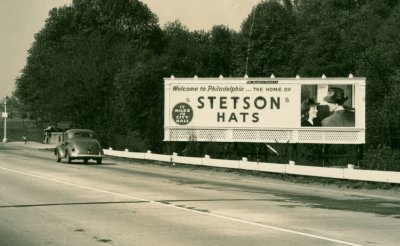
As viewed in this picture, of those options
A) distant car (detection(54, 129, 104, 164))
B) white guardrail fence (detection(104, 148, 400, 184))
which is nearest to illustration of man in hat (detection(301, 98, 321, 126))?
white guardrail fence (detection(104, 148, 400, 184))

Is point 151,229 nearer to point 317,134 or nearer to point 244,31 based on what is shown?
point 317,134

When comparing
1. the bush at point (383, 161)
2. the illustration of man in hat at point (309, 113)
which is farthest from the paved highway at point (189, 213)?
the illustration of man in hat at point (309, 113)

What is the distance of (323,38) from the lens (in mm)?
65875

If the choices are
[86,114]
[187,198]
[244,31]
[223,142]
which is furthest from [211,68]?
[187,198]

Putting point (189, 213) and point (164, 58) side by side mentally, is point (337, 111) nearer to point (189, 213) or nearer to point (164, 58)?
point (164, 58)

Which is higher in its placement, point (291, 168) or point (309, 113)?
point (309, 113)

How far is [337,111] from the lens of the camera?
36.6m

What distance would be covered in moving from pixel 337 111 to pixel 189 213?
23.1 meters

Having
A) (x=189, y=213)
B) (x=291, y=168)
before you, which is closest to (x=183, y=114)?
(x=291, y=168)

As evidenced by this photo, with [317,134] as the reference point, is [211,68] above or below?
above

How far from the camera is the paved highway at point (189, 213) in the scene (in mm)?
11359

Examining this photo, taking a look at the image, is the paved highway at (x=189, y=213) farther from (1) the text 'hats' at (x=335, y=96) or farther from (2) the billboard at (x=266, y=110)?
(1) the text 'hats' at (x=335, y=96)

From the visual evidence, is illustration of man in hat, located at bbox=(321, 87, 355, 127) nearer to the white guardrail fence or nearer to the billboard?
the billboard

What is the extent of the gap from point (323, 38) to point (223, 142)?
1181 inches
